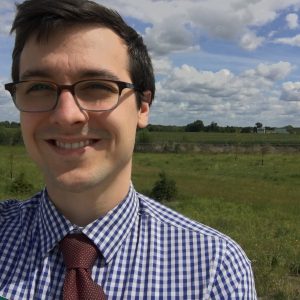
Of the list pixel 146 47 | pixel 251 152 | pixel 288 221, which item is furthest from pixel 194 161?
pixel 146 47

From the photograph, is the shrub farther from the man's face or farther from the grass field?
the man's face

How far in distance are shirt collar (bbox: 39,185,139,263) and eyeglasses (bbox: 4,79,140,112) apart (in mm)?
398

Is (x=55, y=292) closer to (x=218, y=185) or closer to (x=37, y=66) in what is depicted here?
(x=37, y=66)

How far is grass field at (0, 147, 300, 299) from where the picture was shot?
8.98 metres

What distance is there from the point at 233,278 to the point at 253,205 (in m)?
18.9

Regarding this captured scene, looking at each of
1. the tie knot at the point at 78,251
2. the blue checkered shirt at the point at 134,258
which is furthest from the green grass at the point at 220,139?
the tie knot at the point at 78,251

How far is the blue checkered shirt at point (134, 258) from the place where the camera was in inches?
69.3

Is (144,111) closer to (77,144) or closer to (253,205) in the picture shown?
(77,144)

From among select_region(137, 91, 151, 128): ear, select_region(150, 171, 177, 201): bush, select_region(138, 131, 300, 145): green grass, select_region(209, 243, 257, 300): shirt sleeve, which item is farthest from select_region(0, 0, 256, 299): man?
select_region(138, 131, 300, 145): green grass

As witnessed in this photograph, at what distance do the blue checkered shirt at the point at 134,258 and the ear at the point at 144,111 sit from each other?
0.31 metres

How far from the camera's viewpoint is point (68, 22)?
184cm

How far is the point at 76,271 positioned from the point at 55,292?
0.13 meters

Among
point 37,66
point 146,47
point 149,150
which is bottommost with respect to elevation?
point 149,150

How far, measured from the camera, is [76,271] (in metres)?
1.73
